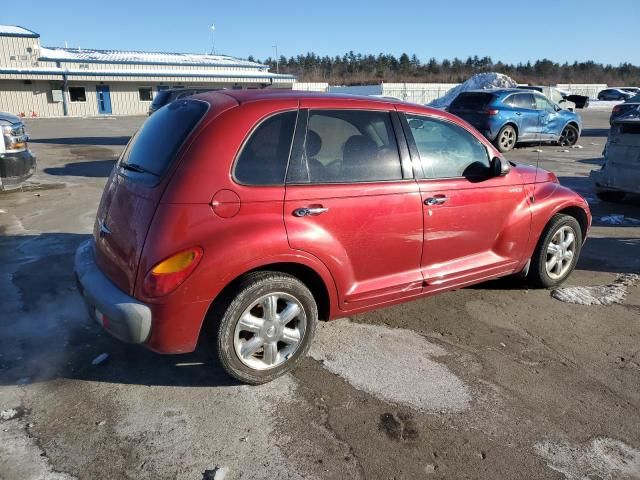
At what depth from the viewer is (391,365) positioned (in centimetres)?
354

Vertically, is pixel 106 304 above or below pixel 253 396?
above

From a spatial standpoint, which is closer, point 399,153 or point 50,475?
point 50,475

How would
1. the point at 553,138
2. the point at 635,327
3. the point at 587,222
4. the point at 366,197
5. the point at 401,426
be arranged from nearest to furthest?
the point at 401,426, the point at 366,197, the point at 635,327, the point at 587,222, the point at 553,138

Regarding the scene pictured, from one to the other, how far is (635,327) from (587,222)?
1.26 m

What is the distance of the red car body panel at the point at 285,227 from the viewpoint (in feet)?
9.55

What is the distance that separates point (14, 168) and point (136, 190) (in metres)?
5.80

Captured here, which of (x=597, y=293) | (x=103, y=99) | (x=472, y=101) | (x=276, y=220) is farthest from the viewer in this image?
(x=103, y=99)

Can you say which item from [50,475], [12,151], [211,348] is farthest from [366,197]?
[12,151]

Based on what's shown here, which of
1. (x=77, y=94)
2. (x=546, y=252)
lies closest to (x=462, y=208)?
(x=546, y=252)

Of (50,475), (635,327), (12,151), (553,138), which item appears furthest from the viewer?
(553,138)

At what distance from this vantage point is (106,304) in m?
3.01

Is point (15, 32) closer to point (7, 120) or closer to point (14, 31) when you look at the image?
point (14, 31)

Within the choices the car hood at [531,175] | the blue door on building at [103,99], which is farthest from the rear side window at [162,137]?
the blue door on building at [103,99]

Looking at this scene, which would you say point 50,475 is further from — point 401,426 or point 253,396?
point 401,426
